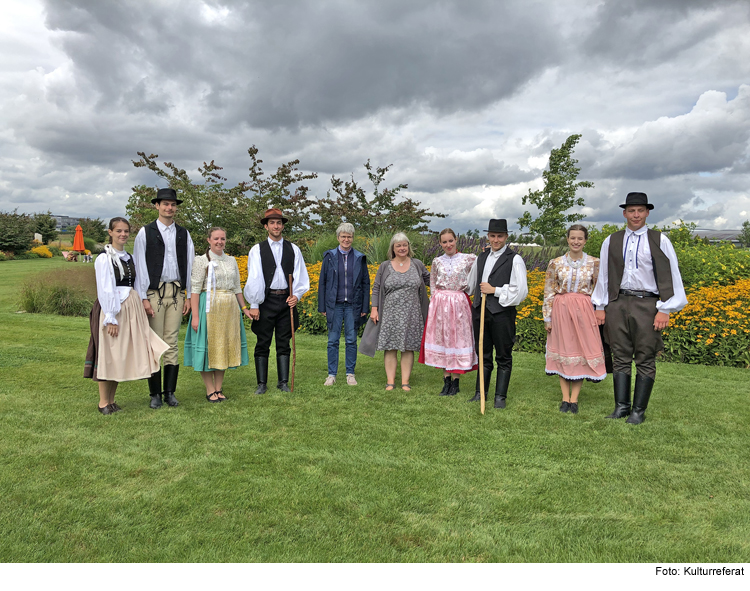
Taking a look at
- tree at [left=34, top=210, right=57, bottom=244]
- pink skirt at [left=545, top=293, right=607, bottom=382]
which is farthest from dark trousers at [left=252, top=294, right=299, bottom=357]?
tree at [left=34, top=210, right=57, bottom=244]

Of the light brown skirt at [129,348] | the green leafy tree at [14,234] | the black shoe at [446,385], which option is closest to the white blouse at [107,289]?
the light brown skirt at [129,348]

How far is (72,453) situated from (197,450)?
3.06 feet

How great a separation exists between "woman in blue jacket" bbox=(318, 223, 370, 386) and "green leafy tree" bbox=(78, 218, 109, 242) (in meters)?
44.2

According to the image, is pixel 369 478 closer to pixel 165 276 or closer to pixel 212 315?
pixel 212 315

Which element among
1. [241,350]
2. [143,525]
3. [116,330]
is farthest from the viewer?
[241,350]

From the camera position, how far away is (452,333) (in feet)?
19.1

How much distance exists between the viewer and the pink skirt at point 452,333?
580cm

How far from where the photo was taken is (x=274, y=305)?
19.7 feet

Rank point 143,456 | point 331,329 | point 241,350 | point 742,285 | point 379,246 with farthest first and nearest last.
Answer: point 379,246 < point 742,285 < point 331,329 < point 241,350 < point 143,456

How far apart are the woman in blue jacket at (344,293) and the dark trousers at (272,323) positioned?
0.45 m

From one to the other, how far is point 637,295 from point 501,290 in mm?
1239
